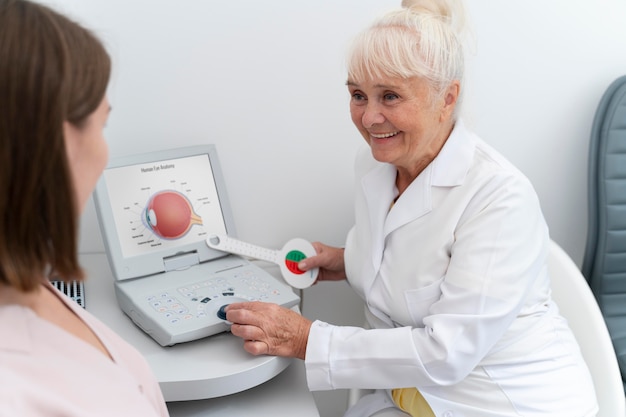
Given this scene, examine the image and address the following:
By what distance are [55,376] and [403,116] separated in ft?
2.55

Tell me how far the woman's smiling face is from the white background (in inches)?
9.8

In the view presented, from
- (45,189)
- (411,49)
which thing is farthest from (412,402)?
(45,189)

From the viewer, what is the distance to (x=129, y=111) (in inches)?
62.1

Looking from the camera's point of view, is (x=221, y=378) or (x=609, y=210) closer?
(x=221, y=378)

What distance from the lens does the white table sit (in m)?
1.14

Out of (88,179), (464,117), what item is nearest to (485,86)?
(464,117)

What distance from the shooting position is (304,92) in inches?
63.7

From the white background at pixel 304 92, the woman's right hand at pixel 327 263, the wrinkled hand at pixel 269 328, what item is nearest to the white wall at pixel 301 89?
the white background at pixel 304 92

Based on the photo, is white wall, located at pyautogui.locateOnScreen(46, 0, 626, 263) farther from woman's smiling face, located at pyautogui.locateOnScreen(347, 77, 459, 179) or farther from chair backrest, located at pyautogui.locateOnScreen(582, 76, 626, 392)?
woman's smiling face, located at pyautogui.locateOnScreen(347, 77, 459, 179)

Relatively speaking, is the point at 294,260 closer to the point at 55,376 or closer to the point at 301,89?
the point at 301,89

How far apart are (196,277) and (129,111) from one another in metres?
0.44

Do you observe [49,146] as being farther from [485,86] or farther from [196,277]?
[485,86]

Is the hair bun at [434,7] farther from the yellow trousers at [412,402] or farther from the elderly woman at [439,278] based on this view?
the yellow trousers at [412,402]

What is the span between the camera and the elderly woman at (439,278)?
1210 mm
